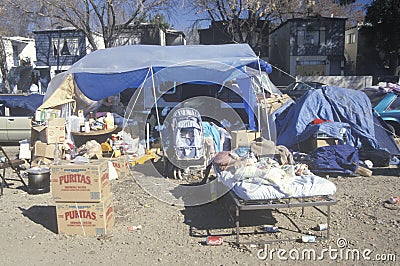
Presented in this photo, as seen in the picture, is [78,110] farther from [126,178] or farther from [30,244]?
[30,244]

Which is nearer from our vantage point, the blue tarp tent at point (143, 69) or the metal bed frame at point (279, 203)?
the metal bed frame at point (279, 203)

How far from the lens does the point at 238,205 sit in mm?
4684

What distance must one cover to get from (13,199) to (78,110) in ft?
13.9

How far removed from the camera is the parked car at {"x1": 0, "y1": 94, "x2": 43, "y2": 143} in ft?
38.4

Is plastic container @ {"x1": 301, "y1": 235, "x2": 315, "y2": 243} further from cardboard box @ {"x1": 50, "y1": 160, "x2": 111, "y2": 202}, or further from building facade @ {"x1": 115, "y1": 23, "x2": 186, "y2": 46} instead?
building facade @ {"x1": 115, "y1": 23, "x2": 186, "y2": 46}

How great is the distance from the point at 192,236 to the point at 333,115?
6182mm

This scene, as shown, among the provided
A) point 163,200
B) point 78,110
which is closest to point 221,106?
point 78,110

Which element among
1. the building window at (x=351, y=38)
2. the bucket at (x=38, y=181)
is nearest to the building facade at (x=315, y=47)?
the building window at (x=351, y=38)

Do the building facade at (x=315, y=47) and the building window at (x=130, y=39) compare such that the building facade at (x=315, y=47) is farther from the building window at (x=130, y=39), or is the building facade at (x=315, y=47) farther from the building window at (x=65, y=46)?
the building window at (x=65, y=46)

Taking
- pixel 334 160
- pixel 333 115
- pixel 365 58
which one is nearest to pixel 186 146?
pixel 334 160

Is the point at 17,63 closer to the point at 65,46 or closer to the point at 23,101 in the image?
the point at 65,46

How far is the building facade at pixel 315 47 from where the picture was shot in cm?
3127

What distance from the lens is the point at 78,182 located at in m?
5.03

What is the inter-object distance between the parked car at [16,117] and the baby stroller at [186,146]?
18.9 ft
